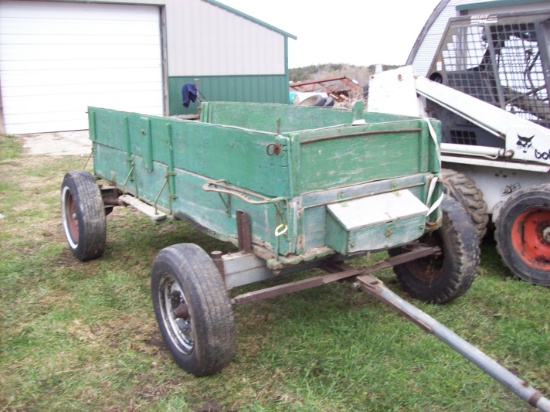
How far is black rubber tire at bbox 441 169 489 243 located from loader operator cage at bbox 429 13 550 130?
471mm

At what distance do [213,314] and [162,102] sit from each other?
1209 cm

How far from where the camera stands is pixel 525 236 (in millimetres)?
4629

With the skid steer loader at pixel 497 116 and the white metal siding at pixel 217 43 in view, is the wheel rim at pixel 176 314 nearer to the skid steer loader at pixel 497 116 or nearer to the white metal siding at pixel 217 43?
the skid steer loader at pixel 497 116

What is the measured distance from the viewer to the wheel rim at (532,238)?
454 cm

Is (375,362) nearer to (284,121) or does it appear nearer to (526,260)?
(526,260)

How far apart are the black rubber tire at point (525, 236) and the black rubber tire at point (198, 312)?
2.59 metres

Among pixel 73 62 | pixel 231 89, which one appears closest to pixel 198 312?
pixel 73 62

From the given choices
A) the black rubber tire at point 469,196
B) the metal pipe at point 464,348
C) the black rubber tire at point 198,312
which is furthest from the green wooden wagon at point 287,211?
the black rubber tire at point 469,196

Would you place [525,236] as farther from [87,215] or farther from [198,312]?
[87,215]

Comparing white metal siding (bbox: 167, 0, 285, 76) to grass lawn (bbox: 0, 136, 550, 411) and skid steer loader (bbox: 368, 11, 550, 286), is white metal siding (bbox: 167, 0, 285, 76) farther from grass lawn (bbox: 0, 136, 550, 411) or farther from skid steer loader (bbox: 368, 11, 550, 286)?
grass lawn (bbox: 0, 136, 550, 411)

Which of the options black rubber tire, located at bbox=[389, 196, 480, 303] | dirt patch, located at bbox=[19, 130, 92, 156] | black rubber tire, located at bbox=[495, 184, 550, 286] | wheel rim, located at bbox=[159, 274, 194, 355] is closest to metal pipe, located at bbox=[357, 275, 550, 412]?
black rubber tire, located at bbox=[389, 196, 480, 303]

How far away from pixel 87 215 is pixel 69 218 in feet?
2.44

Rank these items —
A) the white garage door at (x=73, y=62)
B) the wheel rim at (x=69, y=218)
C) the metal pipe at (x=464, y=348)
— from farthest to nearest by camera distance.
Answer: the white garage door at (x=73, y=62), the wheel rim at (x=69, y=218), the metal pipe at (x=464, y=348)

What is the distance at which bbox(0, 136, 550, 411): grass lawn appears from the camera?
3.12 metres
